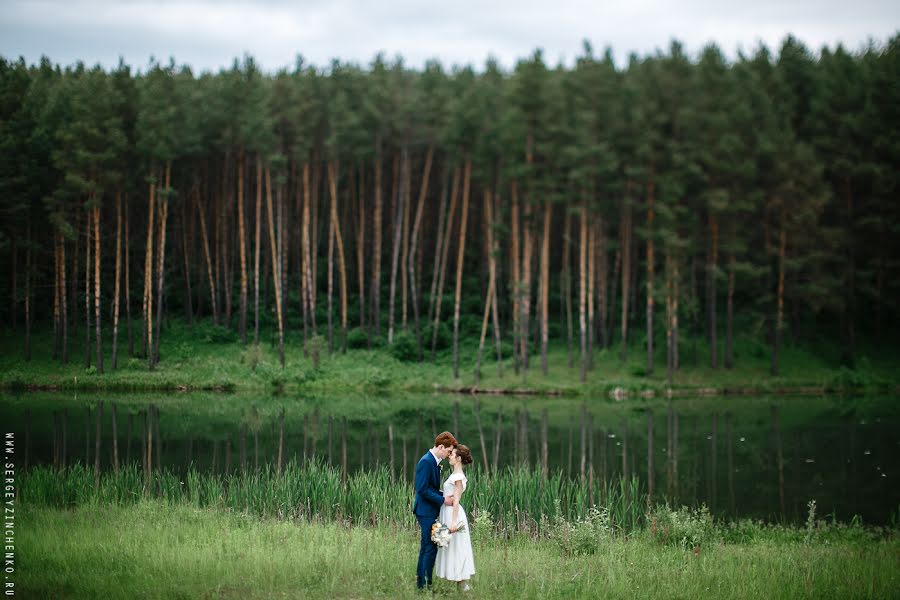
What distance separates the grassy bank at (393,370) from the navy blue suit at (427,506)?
31.5 m

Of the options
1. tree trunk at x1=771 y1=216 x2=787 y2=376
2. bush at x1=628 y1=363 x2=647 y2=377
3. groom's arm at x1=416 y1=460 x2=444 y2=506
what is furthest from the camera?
bush at x1=628 y1=363 x2=647 y2=377

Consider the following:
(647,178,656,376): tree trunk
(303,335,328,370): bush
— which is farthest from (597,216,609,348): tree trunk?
(303,335,328,370): bush

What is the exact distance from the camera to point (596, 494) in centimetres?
1753

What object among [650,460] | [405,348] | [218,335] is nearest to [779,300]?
[405,348]

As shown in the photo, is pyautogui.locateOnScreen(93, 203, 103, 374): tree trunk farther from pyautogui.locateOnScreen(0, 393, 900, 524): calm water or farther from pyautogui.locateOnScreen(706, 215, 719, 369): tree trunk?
pyautogui.locateOnScreen(706, 215, 719, 369): tree trunk

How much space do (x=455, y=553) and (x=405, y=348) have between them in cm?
3628

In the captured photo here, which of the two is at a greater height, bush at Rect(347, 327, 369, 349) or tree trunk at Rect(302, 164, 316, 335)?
tree trunk at Rect(302, 164, 316, 335)

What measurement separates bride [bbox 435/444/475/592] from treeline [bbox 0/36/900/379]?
31461 mm

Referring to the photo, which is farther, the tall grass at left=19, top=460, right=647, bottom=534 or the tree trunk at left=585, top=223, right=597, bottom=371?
the tree trunk at left=585, top=223, right=597, bottom=371

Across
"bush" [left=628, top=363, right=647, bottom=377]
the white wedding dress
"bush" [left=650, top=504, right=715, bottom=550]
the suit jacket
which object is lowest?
"bush" [left=628, top=363, right=647, bottom=377]

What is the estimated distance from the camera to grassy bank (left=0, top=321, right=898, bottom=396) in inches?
1583

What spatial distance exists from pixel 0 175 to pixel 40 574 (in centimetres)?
3791

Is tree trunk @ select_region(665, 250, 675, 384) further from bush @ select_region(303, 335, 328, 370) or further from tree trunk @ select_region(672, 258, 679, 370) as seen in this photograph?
bush @ select_region(303, 335, 328, 370)

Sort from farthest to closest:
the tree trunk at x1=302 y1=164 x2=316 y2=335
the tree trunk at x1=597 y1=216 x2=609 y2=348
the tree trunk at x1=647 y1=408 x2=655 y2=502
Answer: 1. the tree trunk at x1=597 y1=216 x2=609 y2=348
2. the tree trunk at x1=302 y1=164 x2=316 y2=335
3. the tree trunk at x1=647 y1=408 x2=655 y2=502
